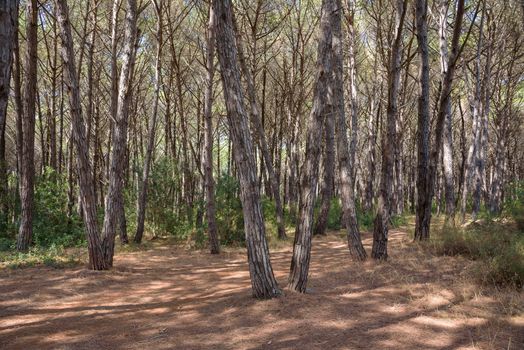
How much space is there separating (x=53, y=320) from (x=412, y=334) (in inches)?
166

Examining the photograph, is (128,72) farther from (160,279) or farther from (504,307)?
(504,307)

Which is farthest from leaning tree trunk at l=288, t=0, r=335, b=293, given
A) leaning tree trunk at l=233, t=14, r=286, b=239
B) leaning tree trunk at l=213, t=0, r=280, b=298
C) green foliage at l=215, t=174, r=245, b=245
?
green foliage at l=215, t=174, r=245, b=245

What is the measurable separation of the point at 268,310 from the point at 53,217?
9775 mm

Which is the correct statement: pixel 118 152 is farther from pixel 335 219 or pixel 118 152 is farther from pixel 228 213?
pixel 335 219

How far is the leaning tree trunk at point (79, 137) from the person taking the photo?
6551mm

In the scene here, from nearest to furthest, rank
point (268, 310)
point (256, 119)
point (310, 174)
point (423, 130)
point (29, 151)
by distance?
point (268, 310) → point (310, 174) → point (423, 130) → point (29, 151) → point (256, 119)

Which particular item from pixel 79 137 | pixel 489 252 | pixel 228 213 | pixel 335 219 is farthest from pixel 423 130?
pixel 335 219

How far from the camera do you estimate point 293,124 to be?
55.0 ft

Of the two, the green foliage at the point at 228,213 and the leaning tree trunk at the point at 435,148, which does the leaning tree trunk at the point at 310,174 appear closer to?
the leaning tree trunk at the point at 435,148

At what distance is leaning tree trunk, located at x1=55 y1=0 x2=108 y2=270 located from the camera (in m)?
6.55

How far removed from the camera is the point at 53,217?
1167cm

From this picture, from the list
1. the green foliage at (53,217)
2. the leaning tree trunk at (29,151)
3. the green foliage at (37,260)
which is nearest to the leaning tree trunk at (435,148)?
the green foliage at (37,260)

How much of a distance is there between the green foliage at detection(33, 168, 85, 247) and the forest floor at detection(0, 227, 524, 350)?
3.99m

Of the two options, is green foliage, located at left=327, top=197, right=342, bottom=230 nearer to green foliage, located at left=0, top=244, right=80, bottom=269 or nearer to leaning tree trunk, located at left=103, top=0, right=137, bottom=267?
leaning tree trunk, located at left=103, top=0, right=137, bottom=267
